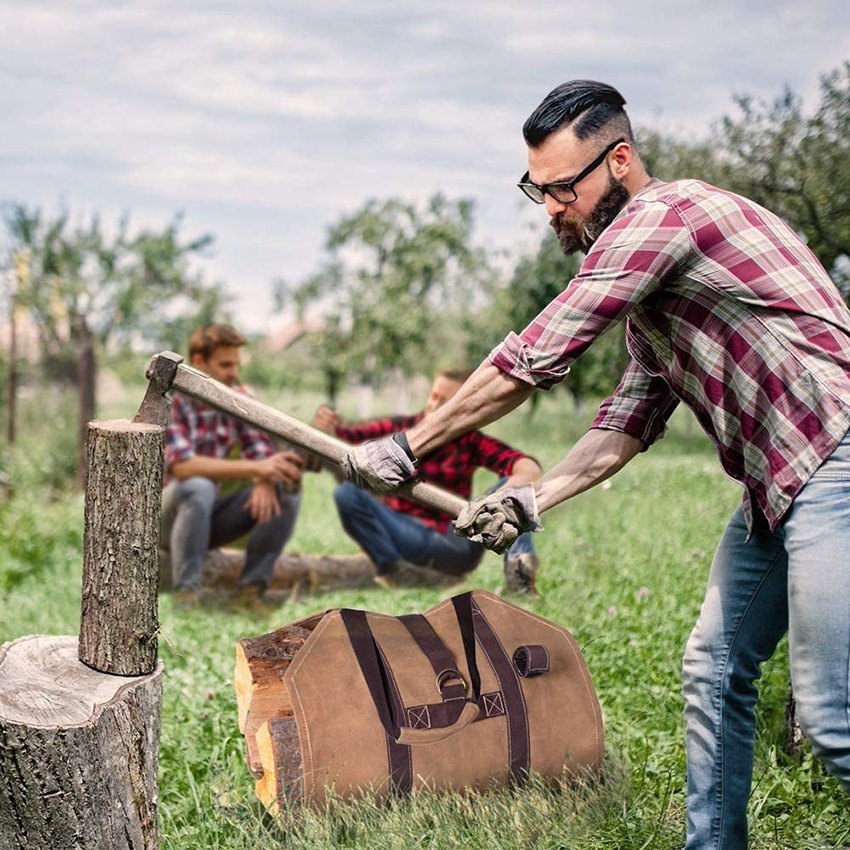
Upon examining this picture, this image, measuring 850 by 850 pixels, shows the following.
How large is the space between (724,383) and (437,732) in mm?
1291

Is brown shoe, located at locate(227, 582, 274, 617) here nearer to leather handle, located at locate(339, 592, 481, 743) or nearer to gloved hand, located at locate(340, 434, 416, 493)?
leather handle, located at locate(339, 592, 481, 743)

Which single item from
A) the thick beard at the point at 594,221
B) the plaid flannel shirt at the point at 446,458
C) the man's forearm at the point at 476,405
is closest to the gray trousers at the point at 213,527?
the plaid flannel shirt at the point at 446,458

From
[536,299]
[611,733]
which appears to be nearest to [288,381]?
[536,299]

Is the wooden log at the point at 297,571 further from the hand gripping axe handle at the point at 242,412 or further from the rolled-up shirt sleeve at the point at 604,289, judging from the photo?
the rolled-up shirt sleeve at the point at 604,289

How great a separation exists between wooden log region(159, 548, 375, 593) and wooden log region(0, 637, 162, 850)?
314 centimetres

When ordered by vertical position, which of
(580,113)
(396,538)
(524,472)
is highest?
(580,113)

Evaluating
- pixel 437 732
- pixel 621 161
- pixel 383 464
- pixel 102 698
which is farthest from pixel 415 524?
pixel 621 161

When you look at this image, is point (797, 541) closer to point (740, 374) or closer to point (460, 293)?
point (740, 374)

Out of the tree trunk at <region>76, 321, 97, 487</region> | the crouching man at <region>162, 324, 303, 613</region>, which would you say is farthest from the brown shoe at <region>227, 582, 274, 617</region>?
the tree trunk at <region>76, 321, 97, 487</region>

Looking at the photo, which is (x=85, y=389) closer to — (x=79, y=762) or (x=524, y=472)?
(x=524, y=472)

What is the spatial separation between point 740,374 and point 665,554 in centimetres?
361

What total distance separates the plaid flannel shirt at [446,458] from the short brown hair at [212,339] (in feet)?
2.56

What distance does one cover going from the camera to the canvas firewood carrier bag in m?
2.73

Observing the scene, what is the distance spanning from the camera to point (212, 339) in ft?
17.8
